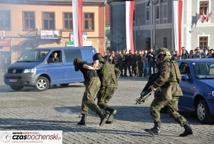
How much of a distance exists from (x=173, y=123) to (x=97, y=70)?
6.80 feet

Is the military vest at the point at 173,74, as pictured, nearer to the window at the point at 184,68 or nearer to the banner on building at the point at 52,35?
the window at the point at 184,68

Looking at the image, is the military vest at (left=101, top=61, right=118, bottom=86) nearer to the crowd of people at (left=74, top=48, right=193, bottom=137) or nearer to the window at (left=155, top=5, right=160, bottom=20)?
the crowd of people at (left=74, top=48, right=193, bottom=137)

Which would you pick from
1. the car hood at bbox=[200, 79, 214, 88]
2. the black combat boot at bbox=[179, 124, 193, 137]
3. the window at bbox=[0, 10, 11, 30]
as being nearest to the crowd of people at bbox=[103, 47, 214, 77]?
the car hood at bbox=[200, 79, 214, 88]

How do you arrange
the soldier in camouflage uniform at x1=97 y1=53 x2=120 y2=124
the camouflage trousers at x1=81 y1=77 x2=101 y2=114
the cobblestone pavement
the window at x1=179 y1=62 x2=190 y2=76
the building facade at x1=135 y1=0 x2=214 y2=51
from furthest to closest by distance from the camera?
the building facade at x1=135 y1=0 x2=214 y2=51, the window at x1=179 y1=62 x2=190 y2=76, the soldier in camouflage uniform at x1=97 y1=53 x2=120 y2=124, the camouflage trousers at x1=81 y1=77 x2=101 y2=114, the cobblestone pavement

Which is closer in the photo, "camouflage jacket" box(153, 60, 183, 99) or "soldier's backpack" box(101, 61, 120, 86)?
"camouflage jacket" box(153, 60, 183, 99)

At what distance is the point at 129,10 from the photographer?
33406 millimetres

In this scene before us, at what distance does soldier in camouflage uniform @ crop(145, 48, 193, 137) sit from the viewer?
32.3ft

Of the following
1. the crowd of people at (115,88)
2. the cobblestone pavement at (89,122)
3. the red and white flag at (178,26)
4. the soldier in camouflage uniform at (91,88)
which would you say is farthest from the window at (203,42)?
the soldier in camouflage uniform at (91,88)

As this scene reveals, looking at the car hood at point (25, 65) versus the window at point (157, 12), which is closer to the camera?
the car hood at point (25, 65)

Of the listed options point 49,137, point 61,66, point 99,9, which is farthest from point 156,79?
point 99,9

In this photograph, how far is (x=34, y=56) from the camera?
22.4 meters

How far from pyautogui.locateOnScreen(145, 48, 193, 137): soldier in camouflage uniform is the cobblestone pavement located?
0.29 meters

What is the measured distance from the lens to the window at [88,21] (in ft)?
171

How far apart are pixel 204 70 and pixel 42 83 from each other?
10343mm
